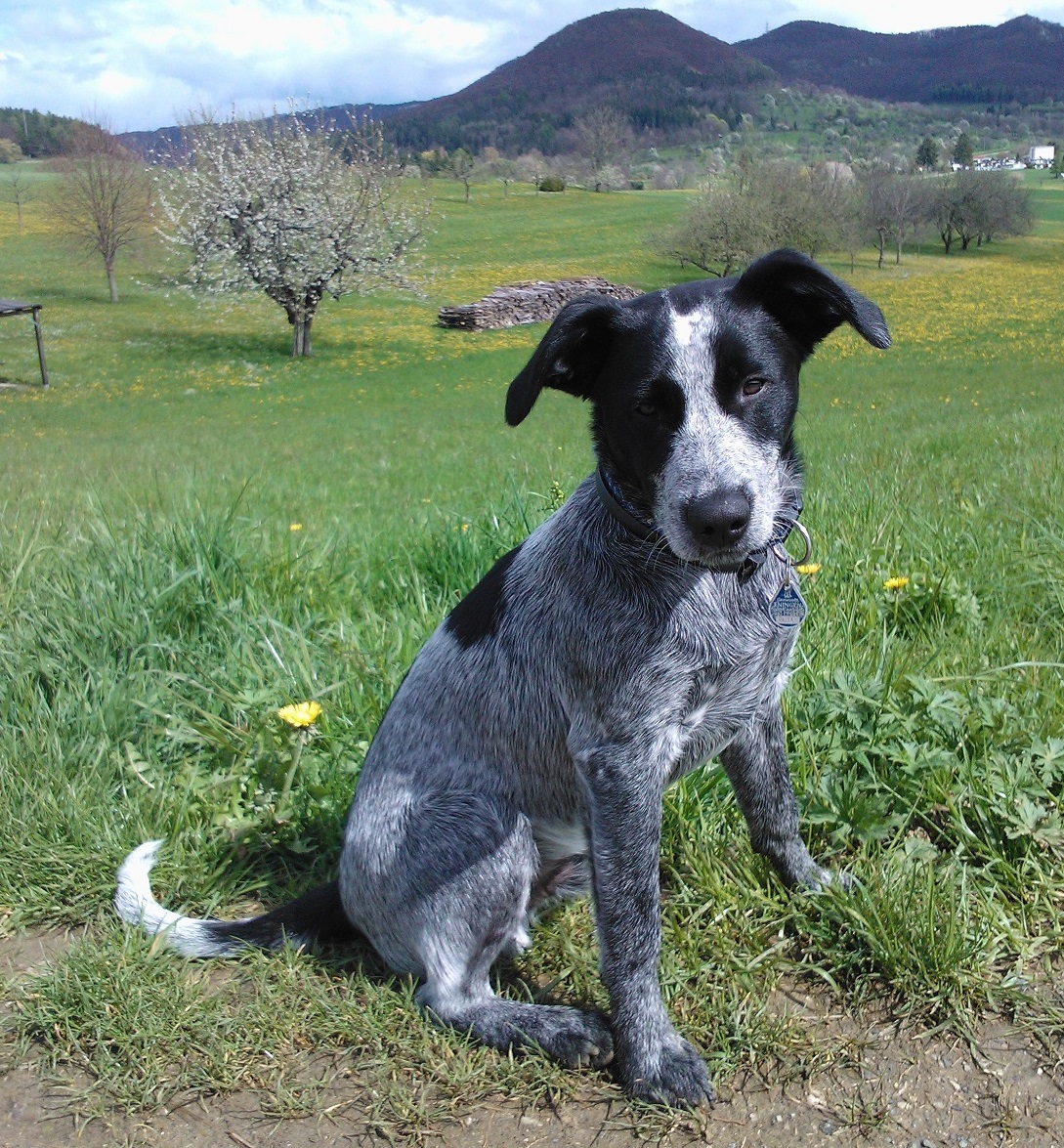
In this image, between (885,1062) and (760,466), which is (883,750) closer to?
(885,1062)

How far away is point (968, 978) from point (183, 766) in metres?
2.54

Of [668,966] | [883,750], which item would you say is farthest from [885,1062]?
[883,750]

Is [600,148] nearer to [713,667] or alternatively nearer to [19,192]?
[19,192]

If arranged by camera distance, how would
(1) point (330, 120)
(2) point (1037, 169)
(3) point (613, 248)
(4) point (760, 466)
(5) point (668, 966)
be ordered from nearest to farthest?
1. (4) point (760, 466)
2. (5) point (668, 966)
3. (1) point (330, 120)
4. (3) point (613, 248)
5. (2) point (1037, 169)

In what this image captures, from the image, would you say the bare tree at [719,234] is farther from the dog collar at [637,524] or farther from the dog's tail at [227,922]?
the dog's tail at [227,922]

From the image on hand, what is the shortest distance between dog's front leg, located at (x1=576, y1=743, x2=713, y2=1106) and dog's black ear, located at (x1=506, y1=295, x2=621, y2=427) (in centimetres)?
84

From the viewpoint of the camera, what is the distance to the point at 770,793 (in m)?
2.73

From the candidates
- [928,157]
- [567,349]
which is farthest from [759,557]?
[928,157]

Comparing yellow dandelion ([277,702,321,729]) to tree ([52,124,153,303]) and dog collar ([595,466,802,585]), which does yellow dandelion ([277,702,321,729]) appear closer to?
dog collar ([595,466,802,585])

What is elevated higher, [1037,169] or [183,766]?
[1037,169]

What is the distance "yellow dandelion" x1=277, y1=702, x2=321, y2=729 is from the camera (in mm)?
3104

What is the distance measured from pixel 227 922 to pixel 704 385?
6.42 feet

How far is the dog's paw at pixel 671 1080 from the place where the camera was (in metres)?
2.24

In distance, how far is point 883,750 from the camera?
2.98 metres
